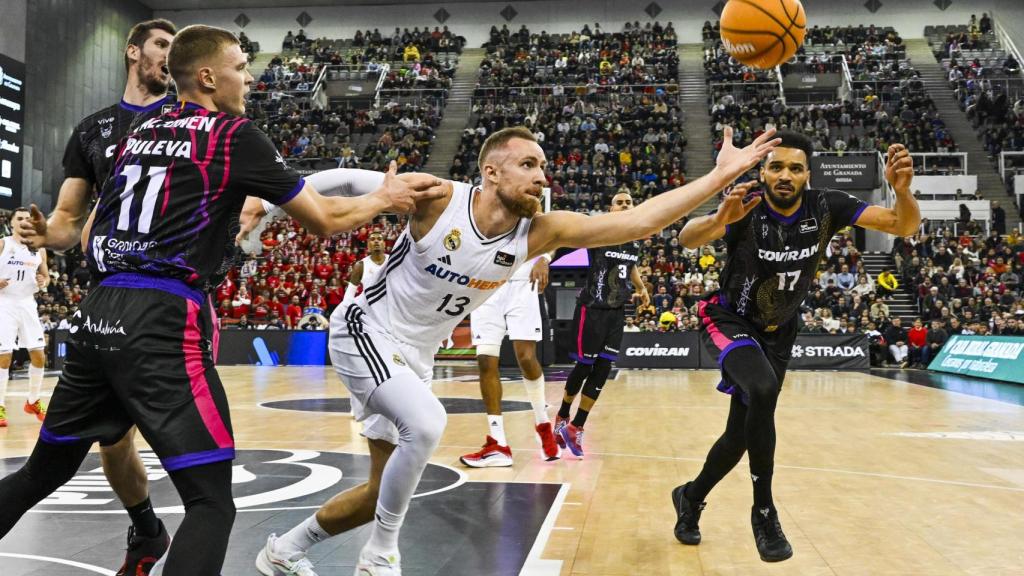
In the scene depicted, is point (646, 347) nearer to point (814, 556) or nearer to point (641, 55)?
point (814, 556)

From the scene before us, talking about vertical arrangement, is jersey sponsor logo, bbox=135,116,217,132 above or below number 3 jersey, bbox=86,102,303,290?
above

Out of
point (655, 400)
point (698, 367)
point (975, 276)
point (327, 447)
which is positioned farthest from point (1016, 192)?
point (327, 447)

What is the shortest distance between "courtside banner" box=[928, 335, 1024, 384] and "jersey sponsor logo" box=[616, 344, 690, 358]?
5689 millimetres

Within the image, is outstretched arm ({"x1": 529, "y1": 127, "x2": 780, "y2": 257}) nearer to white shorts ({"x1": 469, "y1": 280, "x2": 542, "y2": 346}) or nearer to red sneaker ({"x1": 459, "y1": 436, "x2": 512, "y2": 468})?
red sneaker ({"x1": 459, "y1": 436, "x2": 512, "y2": 468})

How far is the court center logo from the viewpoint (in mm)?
5098

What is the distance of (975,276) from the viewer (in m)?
22.6

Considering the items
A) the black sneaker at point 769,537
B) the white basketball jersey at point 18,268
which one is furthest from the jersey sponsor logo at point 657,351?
the black sneaker at point 769,537

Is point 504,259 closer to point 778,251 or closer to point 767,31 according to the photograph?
point 778,251

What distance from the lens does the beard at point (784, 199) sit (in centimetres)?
447

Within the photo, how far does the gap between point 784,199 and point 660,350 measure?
16.0 m

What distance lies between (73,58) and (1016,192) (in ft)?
110

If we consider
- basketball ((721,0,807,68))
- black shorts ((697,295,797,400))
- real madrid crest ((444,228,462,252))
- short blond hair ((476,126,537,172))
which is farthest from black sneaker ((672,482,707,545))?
basketball ((721,0,807,68))

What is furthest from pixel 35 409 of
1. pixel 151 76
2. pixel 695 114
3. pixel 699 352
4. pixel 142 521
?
pixel 695 114

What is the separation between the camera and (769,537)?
3.95 meters
